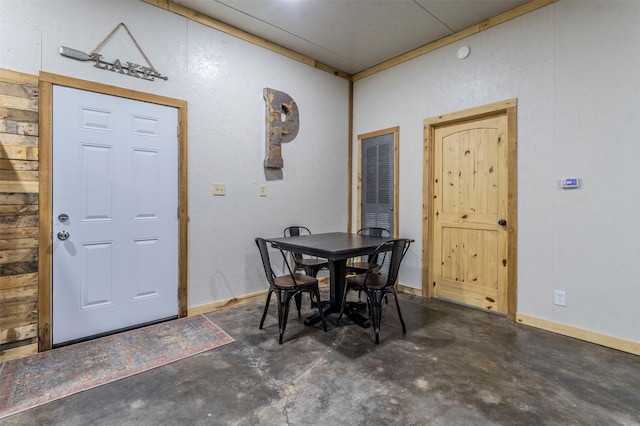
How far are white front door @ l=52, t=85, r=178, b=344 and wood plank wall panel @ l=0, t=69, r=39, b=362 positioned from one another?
13 cm

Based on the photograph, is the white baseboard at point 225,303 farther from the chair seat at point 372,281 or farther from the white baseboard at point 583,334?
the white baseboard at point 583,334

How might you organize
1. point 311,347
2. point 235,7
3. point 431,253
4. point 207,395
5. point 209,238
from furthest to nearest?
point 431,253, point 209,238, point 235,7, point 311,347, point 207,395

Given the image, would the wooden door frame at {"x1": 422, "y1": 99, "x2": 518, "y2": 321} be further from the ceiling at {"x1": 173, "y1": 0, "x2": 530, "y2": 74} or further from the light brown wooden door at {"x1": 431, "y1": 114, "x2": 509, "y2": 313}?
the ceiling at {"x1": 173, "y1": 0, "x2": 530, "y2": 74}

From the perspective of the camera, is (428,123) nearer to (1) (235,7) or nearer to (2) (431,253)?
(2) (431,253)

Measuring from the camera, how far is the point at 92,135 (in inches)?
103

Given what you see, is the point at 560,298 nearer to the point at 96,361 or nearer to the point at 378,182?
the point at 378,182

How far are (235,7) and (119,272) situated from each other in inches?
108

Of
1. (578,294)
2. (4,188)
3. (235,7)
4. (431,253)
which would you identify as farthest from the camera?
(431,253)

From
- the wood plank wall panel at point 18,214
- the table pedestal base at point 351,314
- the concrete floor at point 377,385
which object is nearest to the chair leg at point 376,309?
the concrete floor at point 377,385

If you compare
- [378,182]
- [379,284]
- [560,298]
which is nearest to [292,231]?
[378,182]

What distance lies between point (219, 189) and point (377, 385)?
95.3 inches

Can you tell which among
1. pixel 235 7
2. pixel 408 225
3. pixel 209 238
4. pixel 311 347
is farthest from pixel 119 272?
pixel 408 225

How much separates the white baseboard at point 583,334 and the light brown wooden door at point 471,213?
282 millimetres

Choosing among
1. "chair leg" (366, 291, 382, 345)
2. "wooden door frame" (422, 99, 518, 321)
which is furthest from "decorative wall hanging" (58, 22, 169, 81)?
"wooden door frame" (422, 99, 518, 321)
